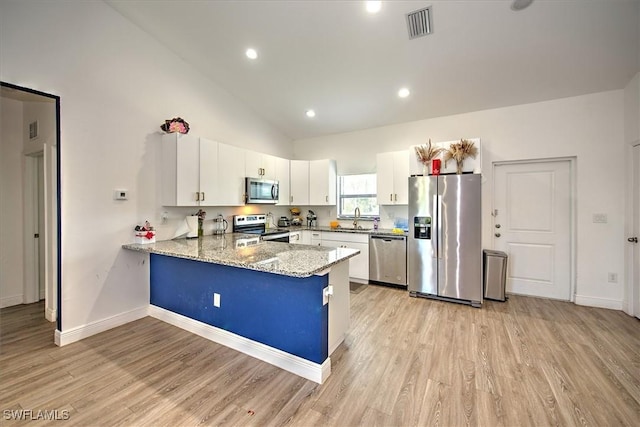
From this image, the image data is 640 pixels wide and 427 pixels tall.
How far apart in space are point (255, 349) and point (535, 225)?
162 inches

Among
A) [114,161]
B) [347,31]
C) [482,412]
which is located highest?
[347,31]

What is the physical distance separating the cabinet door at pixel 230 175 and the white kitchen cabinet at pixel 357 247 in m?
1.70

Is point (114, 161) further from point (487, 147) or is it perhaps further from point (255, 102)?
point (487, 147)

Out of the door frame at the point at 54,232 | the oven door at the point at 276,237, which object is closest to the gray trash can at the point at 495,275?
the oven door at the point at 276,237

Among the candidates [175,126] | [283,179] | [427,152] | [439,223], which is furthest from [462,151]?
[175,126]

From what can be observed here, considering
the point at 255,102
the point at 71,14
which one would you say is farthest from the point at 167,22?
the point at 255,102

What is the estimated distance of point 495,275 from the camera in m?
3.69

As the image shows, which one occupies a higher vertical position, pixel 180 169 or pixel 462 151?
pixel 462 151

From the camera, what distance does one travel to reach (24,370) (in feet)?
7.16

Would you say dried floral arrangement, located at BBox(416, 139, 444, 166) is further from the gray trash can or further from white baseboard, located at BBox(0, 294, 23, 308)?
white baseboard, located at BBox(0, 294, 23, 308)

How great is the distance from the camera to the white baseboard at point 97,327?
2.59 meters

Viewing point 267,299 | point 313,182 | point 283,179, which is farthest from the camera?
point 313,182

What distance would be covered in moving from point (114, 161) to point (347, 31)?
2888 millimetres

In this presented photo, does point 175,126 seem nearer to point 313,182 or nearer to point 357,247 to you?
point 313,182
